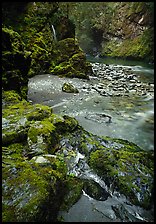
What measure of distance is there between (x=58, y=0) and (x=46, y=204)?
56.3ft

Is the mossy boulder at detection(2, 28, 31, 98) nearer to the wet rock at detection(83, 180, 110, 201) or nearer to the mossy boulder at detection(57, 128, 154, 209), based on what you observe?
the mossy boulder at detection(57, 128, 154, 209)

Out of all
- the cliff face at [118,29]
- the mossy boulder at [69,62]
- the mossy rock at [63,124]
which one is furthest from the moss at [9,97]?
the cliff face at [118,29]

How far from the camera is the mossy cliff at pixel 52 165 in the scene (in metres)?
2.47

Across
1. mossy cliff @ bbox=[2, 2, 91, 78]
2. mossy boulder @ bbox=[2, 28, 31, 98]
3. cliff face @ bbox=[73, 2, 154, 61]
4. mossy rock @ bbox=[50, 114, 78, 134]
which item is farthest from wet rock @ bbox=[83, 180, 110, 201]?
cliff face @ bbox=[73, 2, 154, 61]

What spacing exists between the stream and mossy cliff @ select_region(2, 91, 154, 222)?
173 mm

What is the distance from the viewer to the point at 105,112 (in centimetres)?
784

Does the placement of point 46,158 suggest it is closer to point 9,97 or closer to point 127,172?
point 127,172

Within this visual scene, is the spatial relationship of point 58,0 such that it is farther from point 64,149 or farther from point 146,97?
point 64,149

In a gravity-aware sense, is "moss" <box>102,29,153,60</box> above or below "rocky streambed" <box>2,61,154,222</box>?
above

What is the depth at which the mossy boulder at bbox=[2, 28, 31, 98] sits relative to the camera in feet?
22.3

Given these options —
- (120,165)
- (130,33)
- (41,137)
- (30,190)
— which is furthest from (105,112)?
(130,33)

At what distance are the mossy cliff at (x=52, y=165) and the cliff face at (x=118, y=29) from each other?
2261 centimetres

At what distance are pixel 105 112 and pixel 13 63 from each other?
3457mm

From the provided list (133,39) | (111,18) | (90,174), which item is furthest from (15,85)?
(111,18)
